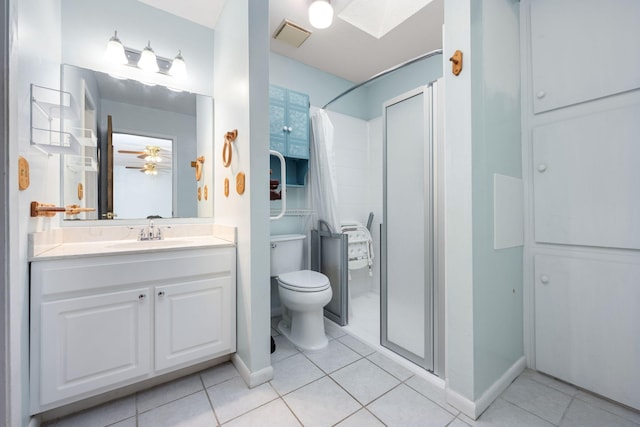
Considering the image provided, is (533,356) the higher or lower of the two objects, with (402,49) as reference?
lower

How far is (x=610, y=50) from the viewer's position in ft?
4.45

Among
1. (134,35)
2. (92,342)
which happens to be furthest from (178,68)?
(92,342)

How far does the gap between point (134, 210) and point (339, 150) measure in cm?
211

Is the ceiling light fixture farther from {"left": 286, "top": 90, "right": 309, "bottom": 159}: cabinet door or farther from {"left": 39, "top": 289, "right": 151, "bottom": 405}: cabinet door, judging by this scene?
{"left": 39, "top": 289, "right": 151, "bottom": 405}: cabinet door

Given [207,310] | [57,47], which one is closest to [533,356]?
[207,310]

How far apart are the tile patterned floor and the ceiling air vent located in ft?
8.82

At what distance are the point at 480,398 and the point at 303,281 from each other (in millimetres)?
1249

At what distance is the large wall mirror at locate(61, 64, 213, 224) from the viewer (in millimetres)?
1710

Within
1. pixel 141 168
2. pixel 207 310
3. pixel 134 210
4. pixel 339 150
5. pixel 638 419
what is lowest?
pixel 638 419

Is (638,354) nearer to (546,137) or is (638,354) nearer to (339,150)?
(546,137)

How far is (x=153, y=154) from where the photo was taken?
6.51 ft

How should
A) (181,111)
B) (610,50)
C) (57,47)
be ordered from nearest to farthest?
(610,50), (57,47), (181,111)

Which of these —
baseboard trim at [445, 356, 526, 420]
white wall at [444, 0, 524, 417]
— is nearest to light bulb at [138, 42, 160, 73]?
white wall at [444, 0, 524, 417]

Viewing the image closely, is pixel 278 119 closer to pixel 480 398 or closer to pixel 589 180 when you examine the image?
pixel 589 180
